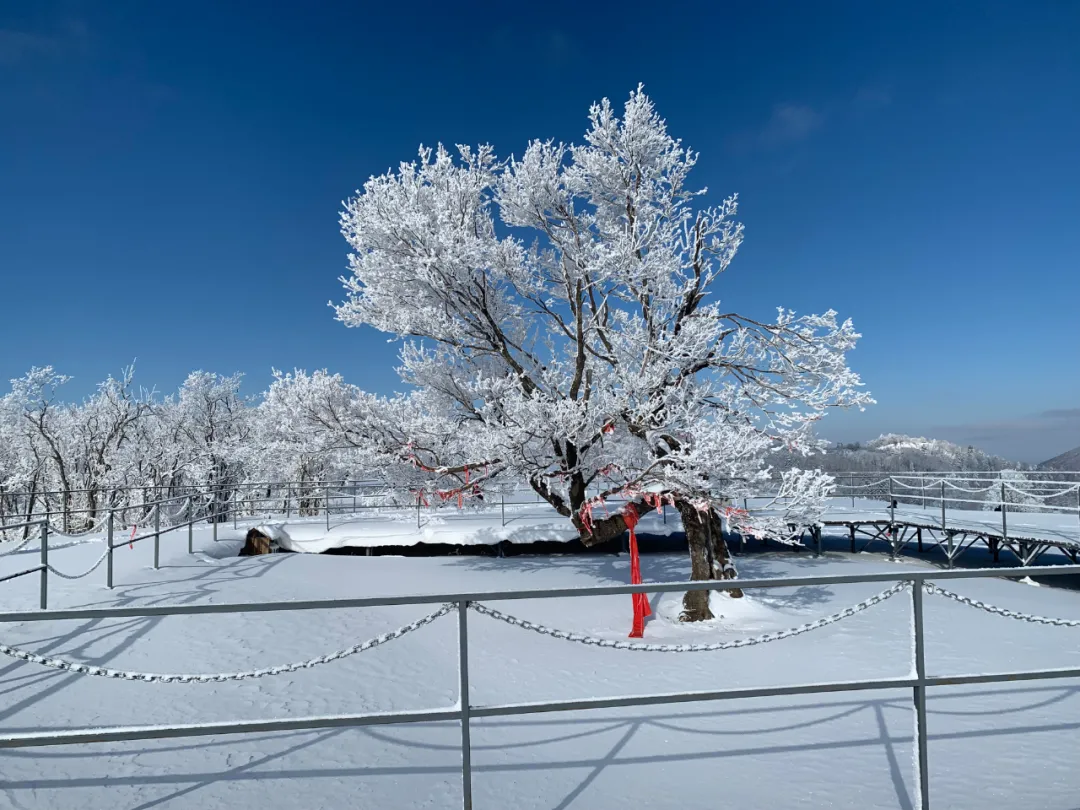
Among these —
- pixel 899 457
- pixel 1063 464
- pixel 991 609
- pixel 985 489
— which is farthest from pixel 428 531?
pixel 899 457

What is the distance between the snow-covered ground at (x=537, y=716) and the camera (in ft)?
13.9

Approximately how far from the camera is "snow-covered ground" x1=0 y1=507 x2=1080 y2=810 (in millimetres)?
4250

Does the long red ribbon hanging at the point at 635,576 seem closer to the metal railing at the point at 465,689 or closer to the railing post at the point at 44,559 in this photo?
the metal railing at the point at 465,689

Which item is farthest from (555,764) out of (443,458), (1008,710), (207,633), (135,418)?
(135,418)

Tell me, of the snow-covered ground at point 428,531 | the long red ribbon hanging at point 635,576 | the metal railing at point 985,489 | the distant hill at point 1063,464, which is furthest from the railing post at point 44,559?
the distant hill at point 1063,464

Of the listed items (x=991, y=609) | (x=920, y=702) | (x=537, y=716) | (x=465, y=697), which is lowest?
Answer: (x=537, y=716)

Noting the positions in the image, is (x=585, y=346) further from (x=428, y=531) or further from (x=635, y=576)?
(x=428, y=531)

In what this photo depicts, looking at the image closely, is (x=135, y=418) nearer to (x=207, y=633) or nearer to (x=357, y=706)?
(x=207, y=633)

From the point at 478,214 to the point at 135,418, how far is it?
958 inches

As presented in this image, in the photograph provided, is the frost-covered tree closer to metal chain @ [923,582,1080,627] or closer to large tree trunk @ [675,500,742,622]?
large tree trunk @ [675,500,742,622]

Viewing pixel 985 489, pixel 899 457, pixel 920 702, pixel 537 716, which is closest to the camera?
pixel 920 702

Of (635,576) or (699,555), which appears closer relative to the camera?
(635,576)

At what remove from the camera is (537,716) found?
223 inches

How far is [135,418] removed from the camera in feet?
93.2
